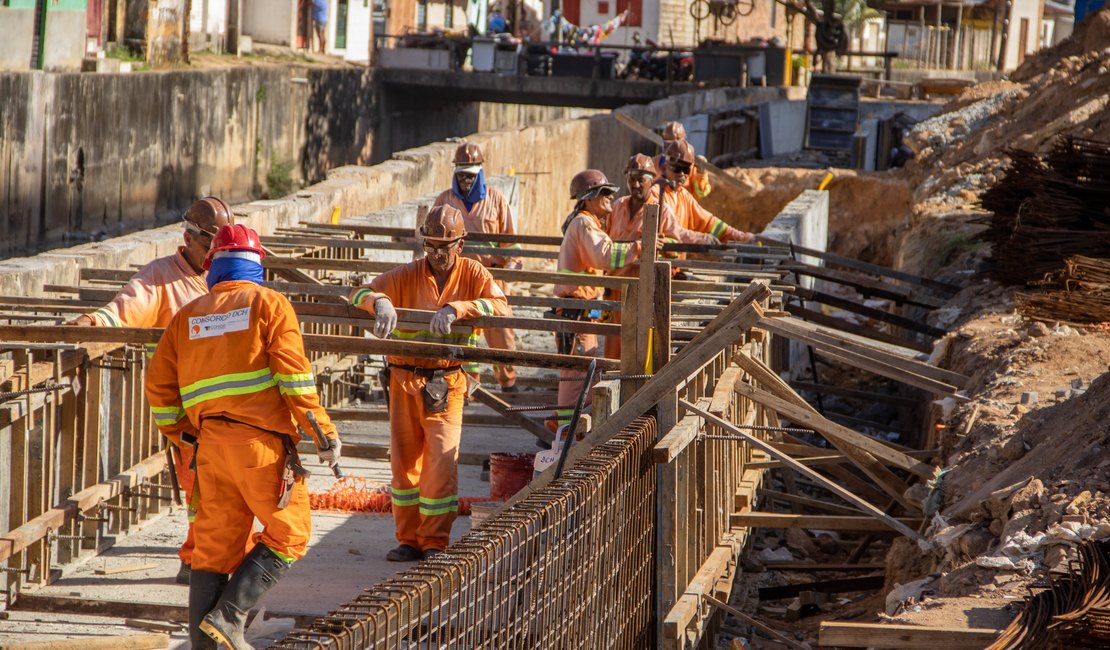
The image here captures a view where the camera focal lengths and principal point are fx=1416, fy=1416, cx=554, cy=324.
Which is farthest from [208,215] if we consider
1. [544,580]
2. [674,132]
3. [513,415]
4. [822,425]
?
[674,132]

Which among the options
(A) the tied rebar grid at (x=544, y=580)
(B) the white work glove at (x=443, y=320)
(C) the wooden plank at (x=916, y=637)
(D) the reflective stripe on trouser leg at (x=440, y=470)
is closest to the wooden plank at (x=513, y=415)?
(D) the reflective stripe on trouser leg at (x=440, y=470)

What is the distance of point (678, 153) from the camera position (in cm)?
1122

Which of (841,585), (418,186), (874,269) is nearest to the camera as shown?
(841,585)

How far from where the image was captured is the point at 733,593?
845 centimetres

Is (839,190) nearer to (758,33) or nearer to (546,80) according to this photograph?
(546,80)

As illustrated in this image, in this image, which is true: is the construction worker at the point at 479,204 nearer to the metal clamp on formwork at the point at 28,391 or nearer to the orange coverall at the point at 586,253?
the orange coverall at the point at 586,253

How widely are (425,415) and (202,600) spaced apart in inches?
81.0

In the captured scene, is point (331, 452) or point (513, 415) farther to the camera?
point (513, 415)

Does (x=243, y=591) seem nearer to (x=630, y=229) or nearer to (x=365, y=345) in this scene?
(x=365, y=345)

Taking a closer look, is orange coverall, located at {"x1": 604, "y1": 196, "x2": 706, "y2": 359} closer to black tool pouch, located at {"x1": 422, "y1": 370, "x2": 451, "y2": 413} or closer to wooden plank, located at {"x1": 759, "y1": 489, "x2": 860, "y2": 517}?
wooden plank, located at {"x1": 759, "y1": 489, "x2": 860, "y2": 517}

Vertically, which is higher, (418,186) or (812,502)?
(418,186)

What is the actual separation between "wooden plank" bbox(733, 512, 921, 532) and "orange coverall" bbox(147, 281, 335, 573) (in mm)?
2829

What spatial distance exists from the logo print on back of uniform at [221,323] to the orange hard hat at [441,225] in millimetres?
2008

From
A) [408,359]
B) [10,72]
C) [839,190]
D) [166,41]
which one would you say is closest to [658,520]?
[408,359]
